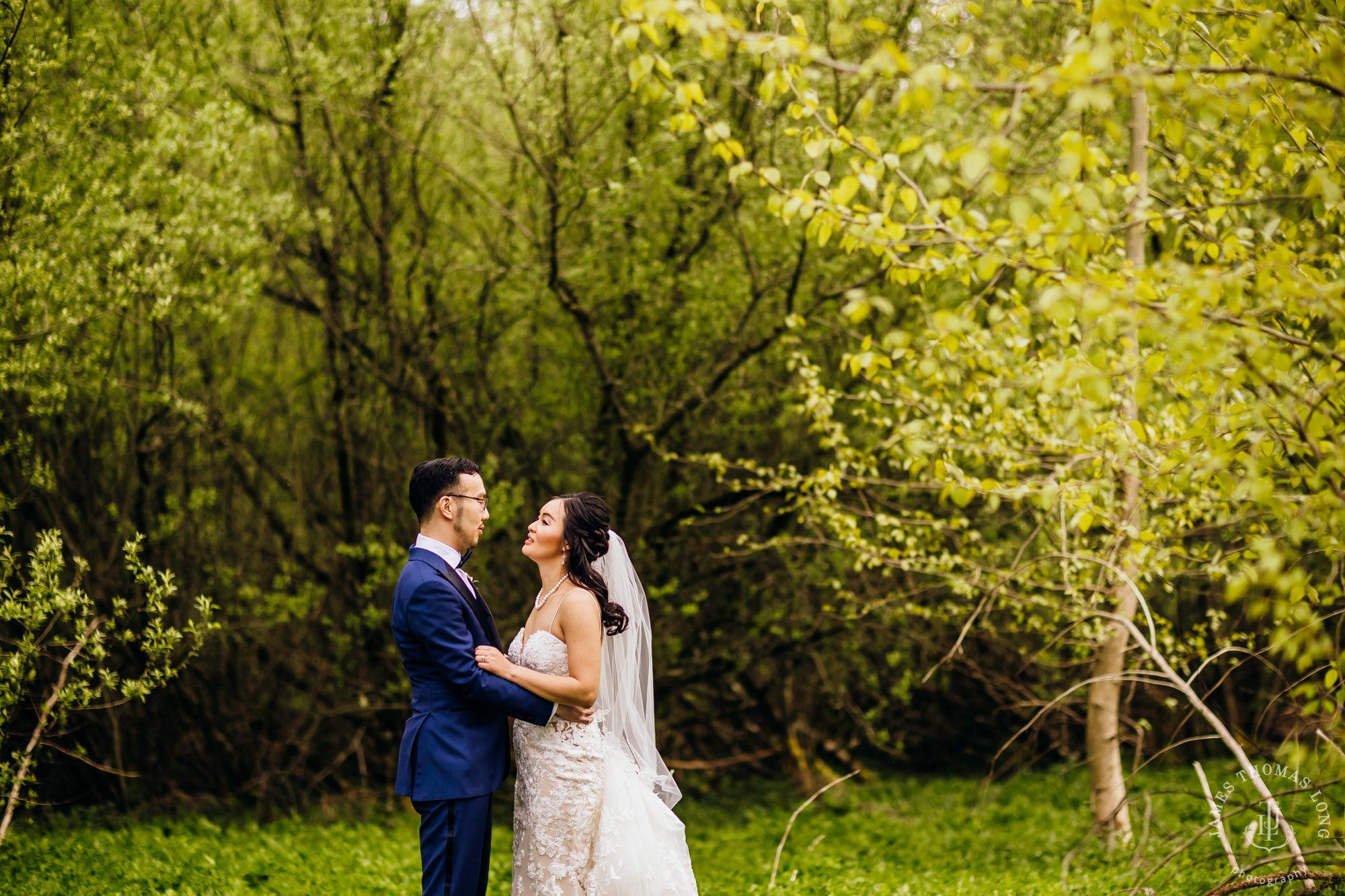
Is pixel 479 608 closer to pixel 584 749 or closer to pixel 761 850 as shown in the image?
pixel 584 749

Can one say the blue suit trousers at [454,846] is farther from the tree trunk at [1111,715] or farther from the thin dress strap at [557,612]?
the tree trunk at [1111,715]

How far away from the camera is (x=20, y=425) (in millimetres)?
6695

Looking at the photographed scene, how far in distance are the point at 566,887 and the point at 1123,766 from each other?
8.10 meters

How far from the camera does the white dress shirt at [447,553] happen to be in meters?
3.62

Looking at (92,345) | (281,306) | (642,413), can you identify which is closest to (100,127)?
(92,345)

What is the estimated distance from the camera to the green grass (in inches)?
210

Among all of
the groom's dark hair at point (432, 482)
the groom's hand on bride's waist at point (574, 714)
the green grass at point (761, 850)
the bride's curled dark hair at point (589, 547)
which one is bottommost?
the green grass at point (761, 850)

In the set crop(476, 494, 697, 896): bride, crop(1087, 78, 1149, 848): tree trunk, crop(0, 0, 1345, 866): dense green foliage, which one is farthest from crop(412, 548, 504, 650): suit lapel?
crop(1087, 78, 1149, 848): tree trunk

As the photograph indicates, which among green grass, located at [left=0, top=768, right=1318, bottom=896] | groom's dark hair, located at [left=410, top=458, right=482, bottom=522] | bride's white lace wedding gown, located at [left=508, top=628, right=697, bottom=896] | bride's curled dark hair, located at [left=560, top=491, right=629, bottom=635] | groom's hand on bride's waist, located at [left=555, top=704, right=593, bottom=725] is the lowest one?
green grass, located at [left=0, top=768, right=1318, bottom=896]

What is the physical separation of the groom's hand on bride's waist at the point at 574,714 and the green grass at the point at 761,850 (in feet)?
8.59

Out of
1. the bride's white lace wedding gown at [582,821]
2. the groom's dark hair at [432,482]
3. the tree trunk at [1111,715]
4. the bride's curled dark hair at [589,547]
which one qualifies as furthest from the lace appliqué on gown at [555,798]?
the tree trunk at [1111,715]

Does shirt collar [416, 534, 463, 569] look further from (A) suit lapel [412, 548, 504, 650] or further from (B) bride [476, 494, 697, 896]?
(B) bride [476, 494, 697, 896]

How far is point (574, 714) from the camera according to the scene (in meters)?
3.66

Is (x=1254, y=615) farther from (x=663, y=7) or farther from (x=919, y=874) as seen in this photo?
(x=919, y=874)
